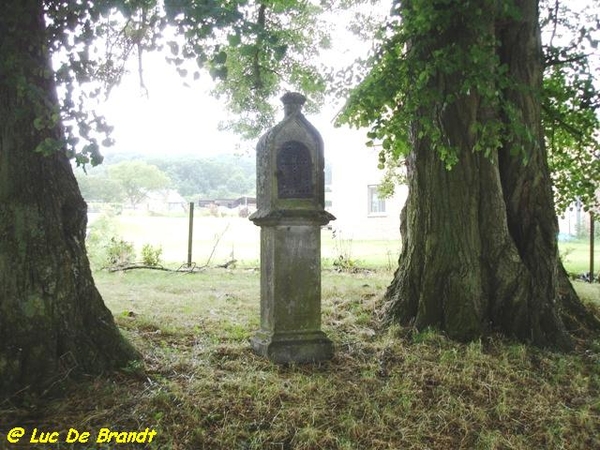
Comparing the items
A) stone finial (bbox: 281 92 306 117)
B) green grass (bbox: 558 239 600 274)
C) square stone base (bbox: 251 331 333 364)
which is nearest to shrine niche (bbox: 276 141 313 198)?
stone finial (bbox: 281 92 306 117)

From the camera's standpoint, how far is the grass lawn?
3.66 meters

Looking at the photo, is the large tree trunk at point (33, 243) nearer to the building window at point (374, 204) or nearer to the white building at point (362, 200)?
the white building at point (362, 200)

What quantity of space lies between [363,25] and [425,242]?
5.43 m

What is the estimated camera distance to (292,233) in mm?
5074

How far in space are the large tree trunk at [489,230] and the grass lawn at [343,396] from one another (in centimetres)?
43

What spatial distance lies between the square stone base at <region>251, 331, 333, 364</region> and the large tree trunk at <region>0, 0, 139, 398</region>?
4.93 feet

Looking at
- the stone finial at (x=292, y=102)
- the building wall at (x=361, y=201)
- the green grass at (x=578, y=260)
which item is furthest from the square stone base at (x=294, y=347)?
the building wall at (x=361, y=201)

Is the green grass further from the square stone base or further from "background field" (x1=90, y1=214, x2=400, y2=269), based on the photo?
the square stone base

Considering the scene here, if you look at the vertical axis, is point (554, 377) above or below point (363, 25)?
Result: below

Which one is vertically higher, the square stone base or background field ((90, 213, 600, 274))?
background field ((90, 213, 600, 274))

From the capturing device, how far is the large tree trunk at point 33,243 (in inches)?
150

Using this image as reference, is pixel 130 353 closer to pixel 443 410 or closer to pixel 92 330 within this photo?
pixel 92 330

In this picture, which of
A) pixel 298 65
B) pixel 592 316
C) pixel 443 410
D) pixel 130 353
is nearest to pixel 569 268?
pixel 592 316

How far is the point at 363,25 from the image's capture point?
973 cm
